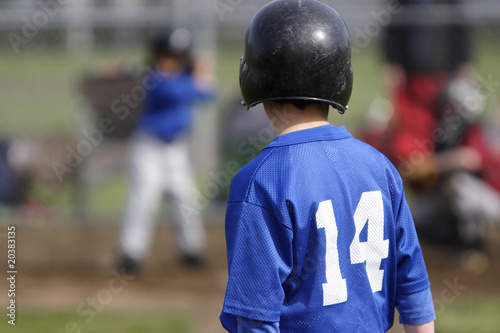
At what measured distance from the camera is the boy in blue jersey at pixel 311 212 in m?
1.63

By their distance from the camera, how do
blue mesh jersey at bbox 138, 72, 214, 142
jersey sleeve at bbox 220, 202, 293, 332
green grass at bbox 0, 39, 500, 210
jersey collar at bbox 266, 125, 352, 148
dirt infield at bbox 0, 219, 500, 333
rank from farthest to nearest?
green grass at bbox 0, 39, 500, 210, blue mesh jersey at bbox 138, 72, 214, 142, dirt infield at bbox 0, 219, 500, 333, jersey collar at bbox 266, 125, 352, 148, jersey sleeve at bbox 220, 202, 293, 332

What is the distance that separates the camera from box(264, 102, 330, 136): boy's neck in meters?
1.76

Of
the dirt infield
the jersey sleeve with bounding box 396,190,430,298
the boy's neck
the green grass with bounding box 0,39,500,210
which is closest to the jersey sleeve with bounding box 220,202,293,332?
the boy's neck

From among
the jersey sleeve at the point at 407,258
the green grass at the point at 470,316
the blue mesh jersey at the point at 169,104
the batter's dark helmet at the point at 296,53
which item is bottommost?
the green grass at the point at 470,316

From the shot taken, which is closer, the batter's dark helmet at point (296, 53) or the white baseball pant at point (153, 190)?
the batter's dark helmet at point (296, 53)

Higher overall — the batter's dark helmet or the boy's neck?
the batter's dark helmet

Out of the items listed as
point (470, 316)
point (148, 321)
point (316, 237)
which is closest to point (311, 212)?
point (316, 237)

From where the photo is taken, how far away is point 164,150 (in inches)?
243

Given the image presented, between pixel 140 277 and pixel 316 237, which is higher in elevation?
pixel 316 237

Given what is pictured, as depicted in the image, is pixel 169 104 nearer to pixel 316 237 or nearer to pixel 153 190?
pixel 153 190

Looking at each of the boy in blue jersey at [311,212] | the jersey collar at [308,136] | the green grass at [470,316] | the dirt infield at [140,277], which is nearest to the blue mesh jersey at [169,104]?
the dirt infield at [140,277]

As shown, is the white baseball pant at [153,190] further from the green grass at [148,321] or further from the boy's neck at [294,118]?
the boy's neck at [294,118]

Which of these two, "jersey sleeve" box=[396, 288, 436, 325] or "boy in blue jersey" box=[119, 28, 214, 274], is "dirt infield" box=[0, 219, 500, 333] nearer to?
"boy in blue jersey" box=[119, 28, 214, 274]

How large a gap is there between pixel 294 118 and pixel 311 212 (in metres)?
0.28
